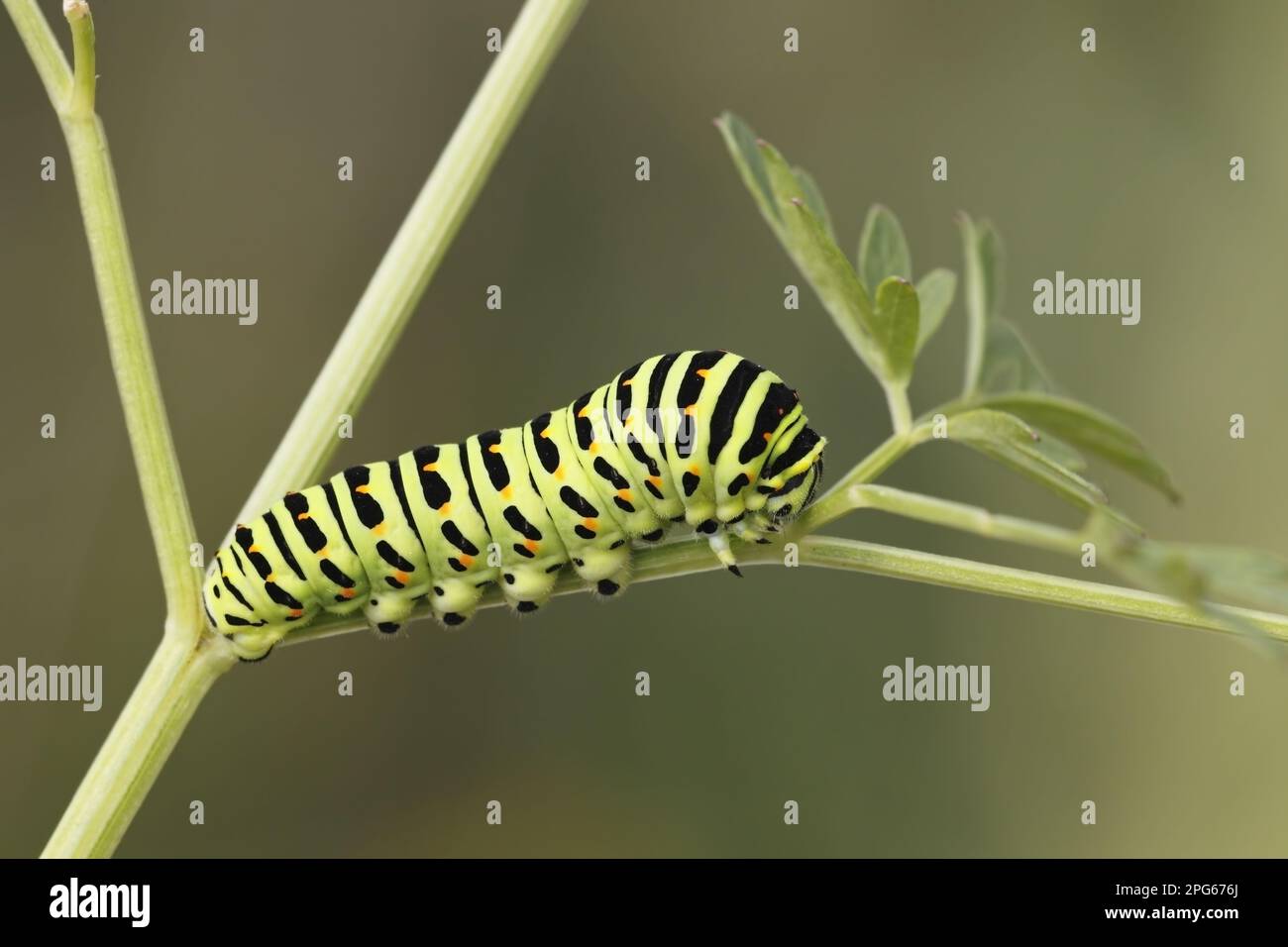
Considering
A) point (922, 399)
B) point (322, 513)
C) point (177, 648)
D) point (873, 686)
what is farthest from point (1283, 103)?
point (177, 648)

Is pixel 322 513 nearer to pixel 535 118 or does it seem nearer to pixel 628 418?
pixel 628 418

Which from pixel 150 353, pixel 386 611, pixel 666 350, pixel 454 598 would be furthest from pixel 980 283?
pixel 666 350

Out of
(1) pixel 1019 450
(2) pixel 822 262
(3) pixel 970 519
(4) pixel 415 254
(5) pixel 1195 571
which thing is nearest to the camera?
(5) pixel 1195 571

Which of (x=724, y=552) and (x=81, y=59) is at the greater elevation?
(x=81, y=59)

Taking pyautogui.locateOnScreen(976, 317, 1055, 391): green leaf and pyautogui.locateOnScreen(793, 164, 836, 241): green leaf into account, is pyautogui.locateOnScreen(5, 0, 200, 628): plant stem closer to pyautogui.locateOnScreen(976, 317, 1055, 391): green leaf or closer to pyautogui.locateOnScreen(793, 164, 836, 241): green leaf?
pyautogui.locateOnScreen(793, 164, 836, 241): green leaf

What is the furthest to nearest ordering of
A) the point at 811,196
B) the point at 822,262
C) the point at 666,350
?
1. the point at 666,350
2. the point at 811,196
3. the point at 822,262

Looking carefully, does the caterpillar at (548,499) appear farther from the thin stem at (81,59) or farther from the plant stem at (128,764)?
the thin stem at (81,59)

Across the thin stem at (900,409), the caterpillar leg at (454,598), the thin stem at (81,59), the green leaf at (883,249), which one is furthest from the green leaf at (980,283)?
the thin stem at (81,59)

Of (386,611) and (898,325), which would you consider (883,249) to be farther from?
(386,611)
